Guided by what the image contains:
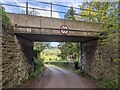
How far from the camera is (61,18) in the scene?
11398 millimetres

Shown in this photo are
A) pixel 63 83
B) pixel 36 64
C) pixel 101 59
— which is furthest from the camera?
pixel 36 64

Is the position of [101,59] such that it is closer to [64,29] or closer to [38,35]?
[64,29]

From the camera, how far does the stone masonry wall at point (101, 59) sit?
10.3 metres

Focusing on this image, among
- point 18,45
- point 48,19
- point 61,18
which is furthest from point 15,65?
point 61,18

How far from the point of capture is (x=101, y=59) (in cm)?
1212

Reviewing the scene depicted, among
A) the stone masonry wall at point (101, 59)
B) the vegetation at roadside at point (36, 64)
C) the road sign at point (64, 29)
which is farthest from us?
the vegetation at roadside at point (36, 64)

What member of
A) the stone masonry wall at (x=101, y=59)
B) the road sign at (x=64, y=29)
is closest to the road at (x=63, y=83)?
the stone masonry wall at (x=101, y=59)

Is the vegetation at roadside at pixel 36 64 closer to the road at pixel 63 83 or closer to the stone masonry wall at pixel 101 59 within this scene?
the road at pixel 63 83

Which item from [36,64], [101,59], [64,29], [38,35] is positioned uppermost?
[64,29]

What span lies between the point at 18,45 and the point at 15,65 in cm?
141

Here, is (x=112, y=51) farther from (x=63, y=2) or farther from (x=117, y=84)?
(x=63, y=2)

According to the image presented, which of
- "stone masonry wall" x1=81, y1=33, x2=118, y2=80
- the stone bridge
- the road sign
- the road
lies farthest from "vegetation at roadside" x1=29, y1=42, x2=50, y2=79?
the road sign

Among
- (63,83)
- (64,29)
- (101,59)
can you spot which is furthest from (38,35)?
(101,59)

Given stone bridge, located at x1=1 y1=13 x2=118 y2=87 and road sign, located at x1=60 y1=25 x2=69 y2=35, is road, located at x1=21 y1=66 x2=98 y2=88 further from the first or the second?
road sign, located at x1=60 y1=25 x2=69 y2=35
